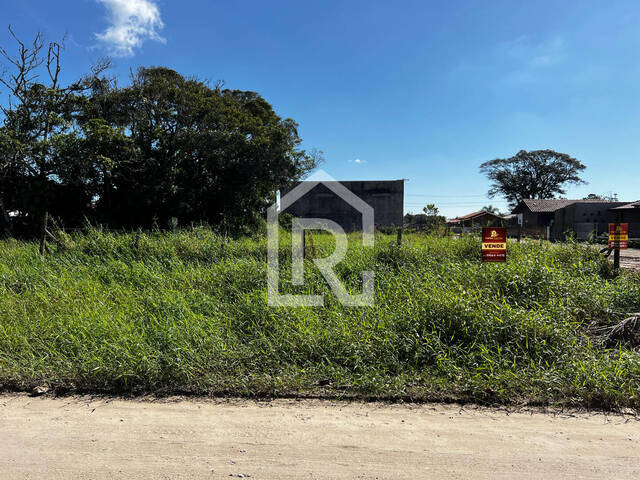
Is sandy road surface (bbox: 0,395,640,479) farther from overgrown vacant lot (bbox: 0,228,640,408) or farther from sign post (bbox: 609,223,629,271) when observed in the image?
sign post (bbox: 609,223,629,271)

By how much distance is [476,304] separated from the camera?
4.06 meters

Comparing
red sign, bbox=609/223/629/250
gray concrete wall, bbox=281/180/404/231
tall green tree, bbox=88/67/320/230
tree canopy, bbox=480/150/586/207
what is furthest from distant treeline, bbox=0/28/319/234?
tree canopy, bbox=480/150/586/207

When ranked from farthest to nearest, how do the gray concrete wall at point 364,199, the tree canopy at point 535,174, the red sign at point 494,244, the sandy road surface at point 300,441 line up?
the tree canopy at point 535,174, the gray concrete wall at point 364,199, the red sign at point 494,244, the sandy road surface at point 300,441

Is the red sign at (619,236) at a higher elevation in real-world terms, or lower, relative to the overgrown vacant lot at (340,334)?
higher

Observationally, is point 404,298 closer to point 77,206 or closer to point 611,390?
point 611,390

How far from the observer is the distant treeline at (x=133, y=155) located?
1473cm

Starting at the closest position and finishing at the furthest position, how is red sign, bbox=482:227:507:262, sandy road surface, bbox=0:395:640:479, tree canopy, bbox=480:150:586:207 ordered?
1. sandy road surface, bbox=0:395:640:479
2. red sign, bbox=482:227:507:262
3. tree canopy, bbox=480:150:586:207

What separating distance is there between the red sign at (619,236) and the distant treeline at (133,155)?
41.6 feet

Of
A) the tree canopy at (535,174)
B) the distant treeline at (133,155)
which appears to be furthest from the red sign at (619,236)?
the tree canopy at (535,174)

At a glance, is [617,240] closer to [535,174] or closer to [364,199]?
[364,199]

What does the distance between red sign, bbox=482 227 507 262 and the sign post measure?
95.3 inches

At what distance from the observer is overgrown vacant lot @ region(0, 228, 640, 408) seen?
9.93 ft

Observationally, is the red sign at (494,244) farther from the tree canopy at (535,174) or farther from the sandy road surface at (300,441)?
the tree canopy at (535,174)

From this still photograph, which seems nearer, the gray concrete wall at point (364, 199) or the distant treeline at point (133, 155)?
the distant treeline at point (133, 155)
